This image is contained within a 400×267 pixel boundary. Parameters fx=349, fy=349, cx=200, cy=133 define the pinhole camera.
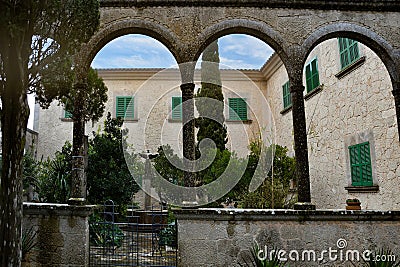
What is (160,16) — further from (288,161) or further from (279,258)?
(288,161)

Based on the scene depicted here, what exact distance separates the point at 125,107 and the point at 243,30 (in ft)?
27.1

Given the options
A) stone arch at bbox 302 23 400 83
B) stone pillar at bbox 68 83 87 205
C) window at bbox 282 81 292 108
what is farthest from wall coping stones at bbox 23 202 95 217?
window at bbox 282 81 292 108

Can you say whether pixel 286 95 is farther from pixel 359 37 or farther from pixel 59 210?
pixel 59 210

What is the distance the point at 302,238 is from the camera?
464cm

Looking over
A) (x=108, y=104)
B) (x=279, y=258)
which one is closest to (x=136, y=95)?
(x=108, y=104)

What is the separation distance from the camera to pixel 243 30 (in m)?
5.33

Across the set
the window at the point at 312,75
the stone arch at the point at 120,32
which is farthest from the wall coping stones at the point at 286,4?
the window at the point at 312,75

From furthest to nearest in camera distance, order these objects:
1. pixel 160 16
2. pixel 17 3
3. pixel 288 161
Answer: pixel 288 161, pixel 160 16, pixel 17 3

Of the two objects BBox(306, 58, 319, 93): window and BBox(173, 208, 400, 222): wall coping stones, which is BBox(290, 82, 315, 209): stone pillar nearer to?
BBox(173, 208, 400, 222): wall coping stones

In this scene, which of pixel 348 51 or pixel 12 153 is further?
pixel 348 51

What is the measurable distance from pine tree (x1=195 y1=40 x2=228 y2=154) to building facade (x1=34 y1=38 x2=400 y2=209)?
1.31 meters

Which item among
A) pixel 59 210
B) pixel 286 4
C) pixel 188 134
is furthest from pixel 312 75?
pixel 59 210

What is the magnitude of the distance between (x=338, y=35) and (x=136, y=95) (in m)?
8.75

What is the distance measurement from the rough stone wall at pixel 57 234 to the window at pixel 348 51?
620 centimetres
